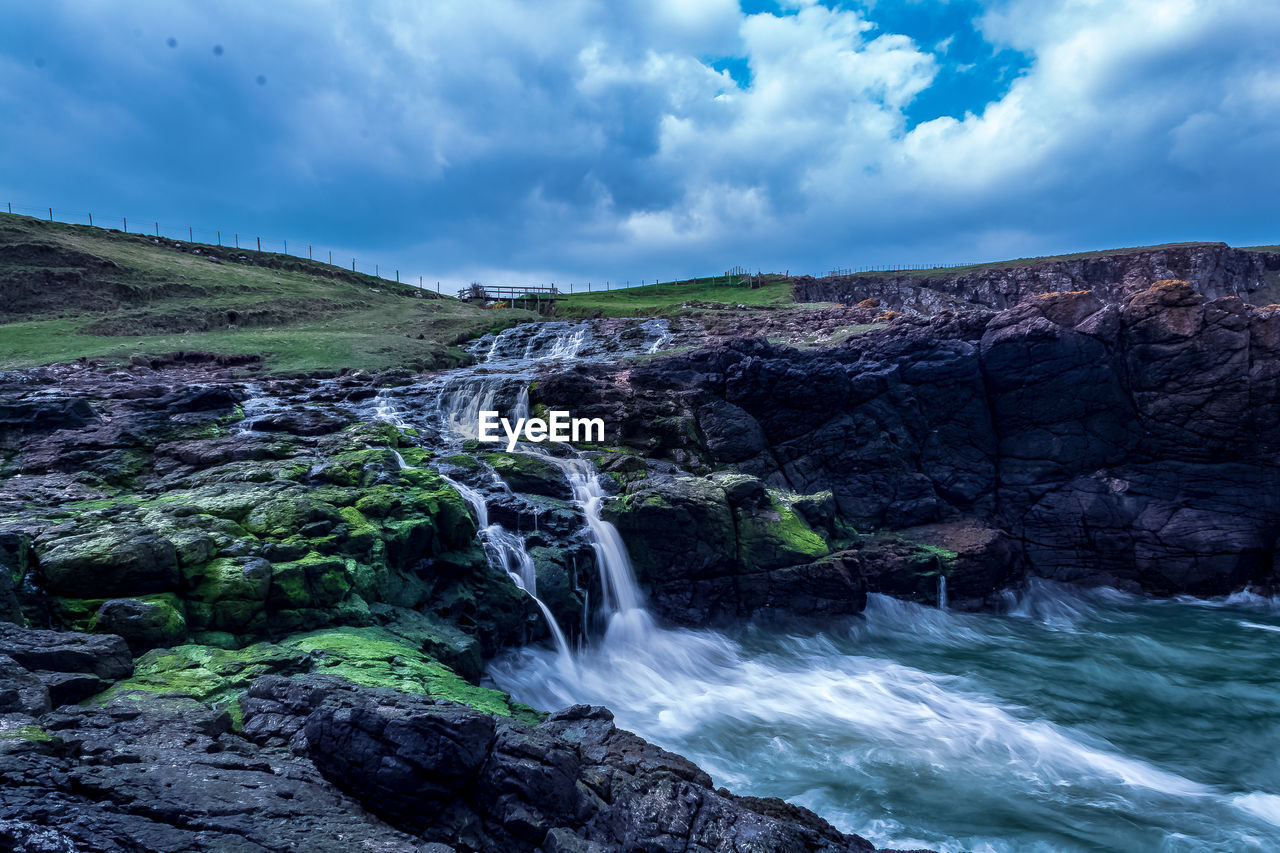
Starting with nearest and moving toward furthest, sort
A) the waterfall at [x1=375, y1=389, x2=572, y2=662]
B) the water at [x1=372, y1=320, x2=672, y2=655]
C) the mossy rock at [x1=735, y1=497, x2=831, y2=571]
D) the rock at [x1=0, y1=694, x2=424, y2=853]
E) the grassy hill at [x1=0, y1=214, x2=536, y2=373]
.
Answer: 1. the rock at [x1=0, y1=694, x2=424, y2=853]
2. the waterfall at [x1=375, y1=389, x2=572, y2=662]
3. the water at [x1=372, y1=320, x2=672, y2=655]
4. the mossy rock at [x1=735, y1=497, x2=831, y2=571]
5. the grassy hill at [x1=0, y1=214, x2=536, y2=373]

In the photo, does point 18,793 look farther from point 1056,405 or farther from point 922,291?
point 922,291

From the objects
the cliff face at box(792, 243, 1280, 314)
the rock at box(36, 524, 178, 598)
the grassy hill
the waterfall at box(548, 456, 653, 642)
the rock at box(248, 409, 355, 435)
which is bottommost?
the waterfall at box(548, 456, 653, 642)

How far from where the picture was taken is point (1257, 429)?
73.7 feet

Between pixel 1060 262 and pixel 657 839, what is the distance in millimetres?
77855

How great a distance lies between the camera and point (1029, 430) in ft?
81.7

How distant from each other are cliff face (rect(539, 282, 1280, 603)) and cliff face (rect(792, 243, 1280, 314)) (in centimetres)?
3850

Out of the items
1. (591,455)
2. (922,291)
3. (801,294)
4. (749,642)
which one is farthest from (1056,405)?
(922,291)

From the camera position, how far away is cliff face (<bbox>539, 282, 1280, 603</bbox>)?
22297 millimetres

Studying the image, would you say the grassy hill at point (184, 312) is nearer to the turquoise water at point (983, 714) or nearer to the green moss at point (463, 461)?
the green moss at point (463, 461)

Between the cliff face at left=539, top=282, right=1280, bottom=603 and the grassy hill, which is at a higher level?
the grassy hill

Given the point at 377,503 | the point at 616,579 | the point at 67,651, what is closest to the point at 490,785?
the point at 67,651

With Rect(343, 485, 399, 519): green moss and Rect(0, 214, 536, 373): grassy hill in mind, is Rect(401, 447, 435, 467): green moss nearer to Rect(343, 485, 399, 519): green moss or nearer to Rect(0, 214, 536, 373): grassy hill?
Rect(343, 485, 399, 519): green moss

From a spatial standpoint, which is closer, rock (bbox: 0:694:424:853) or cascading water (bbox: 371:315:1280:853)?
rock (bbox: 0:694:424:853)

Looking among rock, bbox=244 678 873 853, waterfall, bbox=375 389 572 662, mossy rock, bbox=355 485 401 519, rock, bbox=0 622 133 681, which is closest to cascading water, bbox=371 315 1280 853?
waterfall, bbox=375 389 572 662
